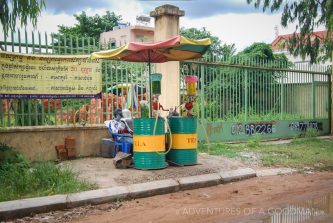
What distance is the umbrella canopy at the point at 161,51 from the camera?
7305mm

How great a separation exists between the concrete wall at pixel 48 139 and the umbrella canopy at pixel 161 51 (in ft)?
6.48

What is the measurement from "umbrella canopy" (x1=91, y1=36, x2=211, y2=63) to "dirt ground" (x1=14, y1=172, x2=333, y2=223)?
269cm

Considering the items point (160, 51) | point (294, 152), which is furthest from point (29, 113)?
point (294, 152)

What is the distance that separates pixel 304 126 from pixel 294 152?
4990mm

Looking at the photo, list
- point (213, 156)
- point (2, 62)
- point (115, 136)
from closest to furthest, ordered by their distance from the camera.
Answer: point (2, 62), point (115, 136), point (213, 156)

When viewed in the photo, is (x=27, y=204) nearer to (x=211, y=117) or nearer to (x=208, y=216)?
(x=208, y=216)

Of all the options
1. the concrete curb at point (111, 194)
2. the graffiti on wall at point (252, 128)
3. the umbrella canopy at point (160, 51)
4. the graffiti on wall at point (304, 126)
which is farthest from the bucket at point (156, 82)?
the graffiti on wall at point (304, 126)

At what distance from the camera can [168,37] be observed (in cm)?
1077

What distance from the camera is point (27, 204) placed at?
5.39m

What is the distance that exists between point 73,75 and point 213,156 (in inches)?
154

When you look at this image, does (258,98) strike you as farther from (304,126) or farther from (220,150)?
(220,150)

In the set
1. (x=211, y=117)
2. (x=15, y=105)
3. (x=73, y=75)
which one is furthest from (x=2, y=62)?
(x=211, y=117)

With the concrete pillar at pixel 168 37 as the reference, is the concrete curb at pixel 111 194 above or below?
below

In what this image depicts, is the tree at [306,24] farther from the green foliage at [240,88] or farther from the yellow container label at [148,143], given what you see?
the yellow container label at [148,143]
